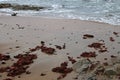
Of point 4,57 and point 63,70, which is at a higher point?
point 4,57

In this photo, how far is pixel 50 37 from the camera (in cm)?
1066

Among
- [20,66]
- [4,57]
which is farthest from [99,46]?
[4,57]

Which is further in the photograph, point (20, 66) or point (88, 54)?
point (88, 54)

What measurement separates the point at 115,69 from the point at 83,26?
5908mm

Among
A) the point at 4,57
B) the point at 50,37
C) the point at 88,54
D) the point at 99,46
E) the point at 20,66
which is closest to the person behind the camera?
the point at 20,66

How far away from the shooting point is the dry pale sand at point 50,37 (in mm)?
7949

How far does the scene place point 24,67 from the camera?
7832 mm

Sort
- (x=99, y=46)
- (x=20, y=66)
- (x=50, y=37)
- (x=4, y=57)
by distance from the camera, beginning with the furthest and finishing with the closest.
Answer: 1. (x=50, y=37)
2. (x=99, y=46)
3. (x=4, y=57)
4. (x=20, y=66)

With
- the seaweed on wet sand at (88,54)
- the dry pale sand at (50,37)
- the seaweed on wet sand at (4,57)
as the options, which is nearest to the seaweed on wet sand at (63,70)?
the dry pale sand at (50,37)

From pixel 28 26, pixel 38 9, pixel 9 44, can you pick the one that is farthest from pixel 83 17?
pixel 9 44

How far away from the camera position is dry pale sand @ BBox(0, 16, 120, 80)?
7.95 m

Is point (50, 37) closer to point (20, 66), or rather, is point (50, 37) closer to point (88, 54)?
point (88, 54)

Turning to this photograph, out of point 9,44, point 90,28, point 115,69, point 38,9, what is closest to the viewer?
point 115,69

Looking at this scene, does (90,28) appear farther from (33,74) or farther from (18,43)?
(33,74)
